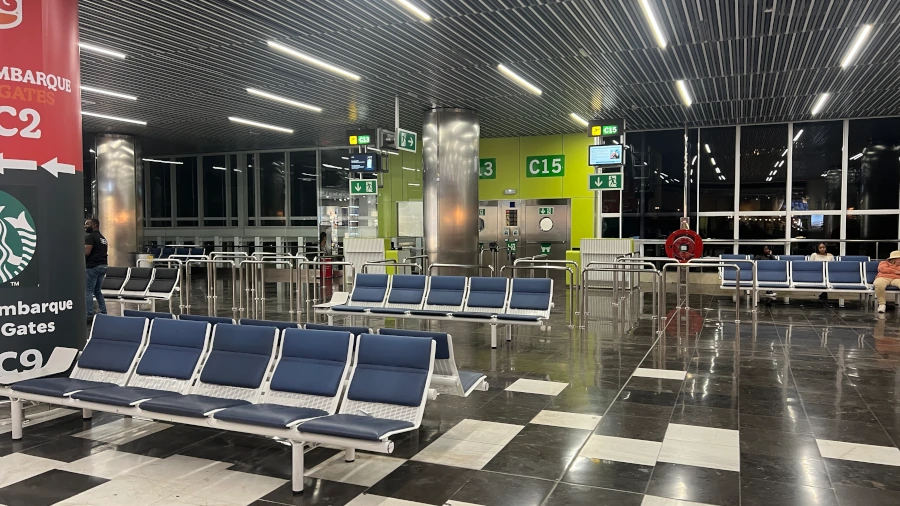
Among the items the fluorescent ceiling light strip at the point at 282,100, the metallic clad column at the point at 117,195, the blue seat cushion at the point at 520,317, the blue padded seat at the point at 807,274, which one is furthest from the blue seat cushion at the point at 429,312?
the metallic clad column at the point at 117,195

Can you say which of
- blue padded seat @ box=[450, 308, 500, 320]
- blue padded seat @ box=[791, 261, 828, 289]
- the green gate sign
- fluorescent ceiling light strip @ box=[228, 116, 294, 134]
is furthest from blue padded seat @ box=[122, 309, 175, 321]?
blue padded seat @ box=[791, 261, 828, 289]

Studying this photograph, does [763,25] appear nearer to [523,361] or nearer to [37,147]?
[523,361]

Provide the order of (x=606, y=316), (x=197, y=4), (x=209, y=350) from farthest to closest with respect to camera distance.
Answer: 1. (x=606, y=316)
2. (x=197, y=4)
3. (x=209, y=350)

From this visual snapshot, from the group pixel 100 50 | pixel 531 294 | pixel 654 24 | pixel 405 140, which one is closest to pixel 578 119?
pixel 405 140

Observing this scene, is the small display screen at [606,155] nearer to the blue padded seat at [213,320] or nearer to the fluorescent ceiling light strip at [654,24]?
the fluorescent ceiling light strip at [654,24]

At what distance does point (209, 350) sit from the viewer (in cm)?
573

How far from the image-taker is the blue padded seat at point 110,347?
574cm

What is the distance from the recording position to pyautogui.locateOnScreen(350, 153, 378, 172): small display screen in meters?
15.7

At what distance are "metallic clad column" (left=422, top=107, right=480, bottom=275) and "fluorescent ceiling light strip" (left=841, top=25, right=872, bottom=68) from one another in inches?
281

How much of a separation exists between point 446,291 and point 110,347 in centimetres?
501

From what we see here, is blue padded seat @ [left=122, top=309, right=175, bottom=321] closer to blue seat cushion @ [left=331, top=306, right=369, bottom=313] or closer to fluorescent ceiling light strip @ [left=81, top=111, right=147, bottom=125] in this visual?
blue seat cushion @ [left=331, top=306, right=369, bottom=313]

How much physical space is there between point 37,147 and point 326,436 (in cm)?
414

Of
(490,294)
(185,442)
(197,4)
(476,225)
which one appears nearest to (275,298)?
(476,225)

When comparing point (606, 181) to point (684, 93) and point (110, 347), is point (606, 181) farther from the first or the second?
point (110, 347)
